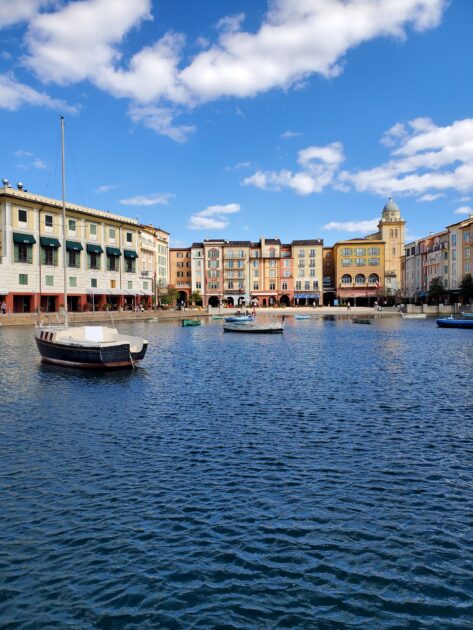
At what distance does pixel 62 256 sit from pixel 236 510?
254 feet

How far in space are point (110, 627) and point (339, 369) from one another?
2663cm

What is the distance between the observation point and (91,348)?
100 feet

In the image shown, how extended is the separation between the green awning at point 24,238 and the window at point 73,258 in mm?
8245

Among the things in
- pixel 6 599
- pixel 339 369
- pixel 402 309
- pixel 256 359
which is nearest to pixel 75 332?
pixel 256 359

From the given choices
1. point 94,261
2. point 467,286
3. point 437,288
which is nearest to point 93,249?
point 94,261

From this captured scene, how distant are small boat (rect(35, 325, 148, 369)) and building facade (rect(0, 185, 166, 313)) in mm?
31808

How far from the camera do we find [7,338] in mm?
51000

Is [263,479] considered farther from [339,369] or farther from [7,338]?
[7,338]

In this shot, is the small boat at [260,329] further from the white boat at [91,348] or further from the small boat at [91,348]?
the small boat at [91,348]

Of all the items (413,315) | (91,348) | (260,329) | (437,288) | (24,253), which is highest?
(24,253)

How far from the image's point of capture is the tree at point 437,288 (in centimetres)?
12412

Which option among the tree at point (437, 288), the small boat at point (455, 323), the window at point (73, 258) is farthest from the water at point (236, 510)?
the tree at point (437, 288)

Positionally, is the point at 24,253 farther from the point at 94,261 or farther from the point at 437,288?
the point at 437,288

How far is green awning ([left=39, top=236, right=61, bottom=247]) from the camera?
77506 mm
